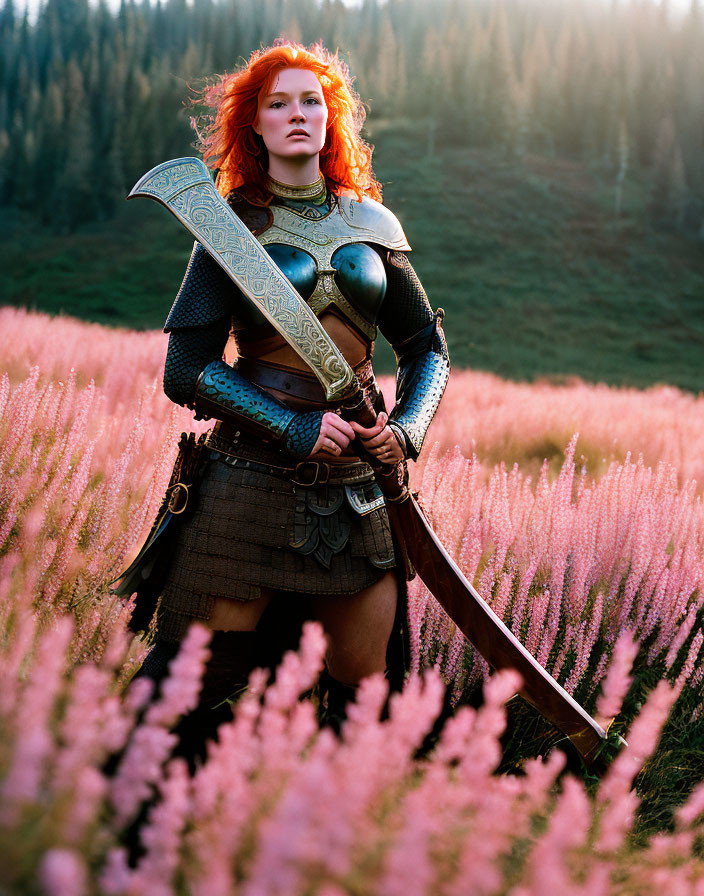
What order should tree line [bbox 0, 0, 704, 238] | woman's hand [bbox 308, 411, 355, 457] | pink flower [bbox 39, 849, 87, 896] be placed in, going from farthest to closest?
tree line [bbox 0, 0, 704, 238] < woman's hand [bbox 308, 411, 355, 457] < pink flower [bbox 39, 849, 87, 896]

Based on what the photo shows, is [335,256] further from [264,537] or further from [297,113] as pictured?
[264,537]

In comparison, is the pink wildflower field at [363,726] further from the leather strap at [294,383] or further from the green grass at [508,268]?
the green grass at [508,268]

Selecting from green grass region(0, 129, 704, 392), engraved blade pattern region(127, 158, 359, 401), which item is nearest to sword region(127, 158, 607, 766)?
engraved blade pattern region(127, 158, 359, 401)

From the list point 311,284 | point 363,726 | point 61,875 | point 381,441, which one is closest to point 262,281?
point 311,284

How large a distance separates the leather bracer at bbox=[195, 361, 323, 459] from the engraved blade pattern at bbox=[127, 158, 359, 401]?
12cm

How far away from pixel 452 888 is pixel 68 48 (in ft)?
243

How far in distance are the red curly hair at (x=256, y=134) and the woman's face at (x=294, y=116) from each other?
0.05m

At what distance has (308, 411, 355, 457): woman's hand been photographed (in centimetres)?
190

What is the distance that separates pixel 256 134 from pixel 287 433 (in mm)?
1016

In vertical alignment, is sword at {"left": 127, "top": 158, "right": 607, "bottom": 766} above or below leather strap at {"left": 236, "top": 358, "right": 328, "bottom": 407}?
above

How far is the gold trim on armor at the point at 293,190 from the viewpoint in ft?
7.22

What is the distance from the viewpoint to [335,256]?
213 centimetres

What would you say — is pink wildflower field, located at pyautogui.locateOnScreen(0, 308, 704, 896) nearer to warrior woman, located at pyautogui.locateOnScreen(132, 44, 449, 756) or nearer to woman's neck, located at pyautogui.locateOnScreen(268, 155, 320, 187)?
warrior woman, located at pyautogui.locateOnScreen(132, 44, 449, 756)

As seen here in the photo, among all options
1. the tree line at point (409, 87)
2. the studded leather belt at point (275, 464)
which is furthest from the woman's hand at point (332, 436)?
the tree line at point (409, 87)
